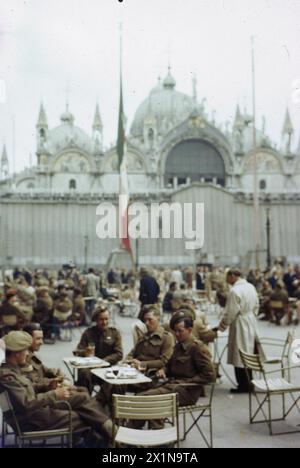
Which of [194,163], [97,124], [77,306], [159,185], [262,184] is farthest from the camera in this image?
[97,124]

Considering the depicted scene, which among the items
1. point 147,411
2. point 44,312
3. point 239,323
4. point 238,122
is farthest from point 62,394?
point 238,122

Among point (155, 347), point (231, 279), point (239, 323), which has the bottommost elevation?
point (155, 347)

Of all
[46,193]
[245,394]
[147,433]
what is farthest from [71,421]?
[46,193]

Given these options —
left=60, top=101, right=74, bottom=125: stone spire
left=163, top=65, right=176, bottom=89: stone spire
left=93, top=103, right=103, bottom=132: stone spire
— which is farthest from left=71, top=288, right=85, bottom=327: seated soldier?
left=163, top=65, right=176, bottom=89: stone spire

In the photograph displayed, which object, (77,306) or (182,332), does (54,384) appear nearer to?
(182,332)

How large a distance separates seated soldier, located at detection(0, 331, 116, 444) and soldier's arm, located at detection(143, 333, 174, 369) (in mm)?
1182

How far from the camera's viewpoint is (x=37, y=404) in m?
4.73

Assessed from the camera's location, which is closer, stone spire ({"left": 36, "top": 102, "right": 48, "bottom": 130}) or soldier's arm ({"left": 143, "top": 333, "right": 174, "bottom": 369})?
soldier's arm ({"left": 143, "top": 333, "right": 174, "bottom": 369})

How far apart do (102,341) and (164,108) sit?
185 feet

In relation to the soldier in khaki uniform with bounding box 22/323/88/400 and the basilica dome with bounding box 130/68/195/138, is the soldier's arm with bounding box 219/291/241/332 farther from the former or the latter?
the basilica dome with bounding box 130/68/195/138

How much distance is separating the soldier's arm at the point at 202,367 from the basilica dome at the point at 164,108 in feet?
173

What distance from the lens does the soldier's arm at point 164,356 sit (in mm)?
6171

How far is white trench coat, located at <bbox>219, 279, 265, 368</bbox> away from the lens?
24.1 feet
